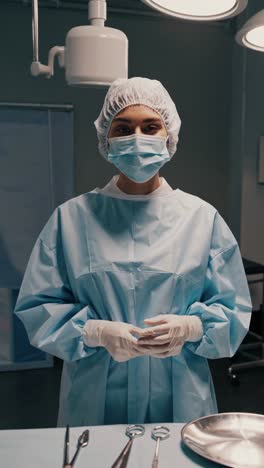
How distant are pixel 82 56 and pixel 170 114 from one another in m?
0.30

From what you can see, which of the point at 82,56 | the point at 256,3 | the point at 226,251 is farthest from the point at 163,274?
the point at 256,3

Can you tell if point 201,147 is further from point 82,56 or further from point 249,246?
point 82,56

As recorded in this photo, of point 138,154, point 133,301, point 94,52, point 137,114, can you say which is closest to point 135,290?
point 133,301

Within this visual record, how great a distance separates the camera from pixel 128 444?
875mm

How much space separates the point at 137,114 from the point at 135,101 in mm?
36

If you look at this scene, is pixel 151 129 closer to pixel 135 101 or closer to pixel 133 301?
pixel 135 101

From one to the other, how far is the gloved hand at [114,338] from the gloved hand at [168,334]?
0.07ft

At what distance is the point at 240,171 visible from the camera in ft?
11.2

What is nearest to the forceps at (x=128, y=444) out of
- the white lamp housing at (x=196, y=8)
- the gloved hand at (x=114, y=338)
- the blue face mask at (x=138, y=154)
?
the gloved hand at (x=114, y=338)

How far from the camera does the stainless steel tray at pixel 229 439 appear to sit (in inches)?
33.6

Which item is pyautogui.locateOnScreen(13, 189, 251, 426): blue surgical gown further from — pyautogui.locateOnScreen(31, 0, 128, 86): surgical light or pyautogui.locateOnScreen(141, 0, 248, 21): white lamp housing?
pyautogui.locateOnScreen(141, 0, 248, 21): white lamp housing

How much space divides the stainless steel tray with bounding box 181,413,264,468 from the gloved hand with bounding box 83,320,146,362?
21 centimetres

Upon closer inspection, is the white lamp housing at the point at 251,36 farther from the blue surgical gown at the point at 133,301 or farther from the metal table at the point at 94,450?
the metal table at the point at 94,450

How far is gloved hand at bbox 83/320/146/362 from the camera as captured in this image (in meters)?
1.04
